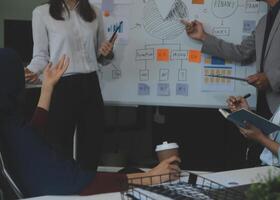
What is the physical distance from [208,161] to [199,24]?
1110 millimetres

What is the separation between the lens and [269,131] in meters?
2.07

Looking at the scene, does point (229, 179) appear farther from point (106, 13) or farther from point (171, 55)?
point (106, 13)

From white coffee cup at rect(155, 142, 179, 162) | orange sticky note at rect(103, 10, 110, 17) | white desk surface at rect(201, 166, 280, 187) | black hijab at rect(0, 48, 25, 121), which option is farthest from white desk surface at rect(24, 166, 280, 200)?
orange sticky note at rect(103, 10, 110, 17)

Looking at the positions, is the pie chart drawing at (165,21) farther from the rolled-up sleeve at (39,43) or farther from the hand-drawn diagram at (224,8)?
the rolled-up sleeve at (39,43)

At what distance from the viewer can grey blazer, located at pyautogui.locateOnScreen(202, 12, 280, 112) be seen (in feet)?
10.2

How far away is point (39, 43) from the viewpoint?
3221mm

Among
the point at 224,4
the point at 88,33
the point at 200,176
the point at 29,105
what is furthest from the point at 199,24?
the point at 200,176

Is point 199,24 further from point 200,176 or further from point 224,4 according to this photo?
point 200,176

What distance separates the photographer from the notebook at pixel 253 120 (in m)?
1.96

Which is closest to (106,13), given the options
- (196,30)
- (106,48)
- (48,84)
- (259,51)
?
(106,48)

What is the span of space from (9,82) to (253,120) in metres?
0.98

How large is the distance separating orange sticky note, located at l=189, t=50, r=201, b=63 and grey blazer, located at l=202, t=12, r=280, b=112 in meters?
0.05

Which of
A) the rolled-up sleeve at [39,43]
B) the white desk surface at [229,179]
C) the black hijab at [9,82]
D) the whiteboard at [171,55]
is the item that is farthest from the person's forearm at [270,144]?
the rolled-up sleeve at [39,43]

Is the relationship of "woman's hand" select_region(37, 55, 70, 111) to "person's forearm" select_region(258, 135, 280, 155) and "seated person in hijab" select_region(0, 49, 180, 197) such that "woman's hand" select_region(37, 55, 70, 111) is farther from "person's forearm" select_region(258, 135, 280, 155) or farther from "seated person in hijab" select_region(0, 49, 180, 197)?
"person's forearm" select_region(258, 135, 280, 155)
